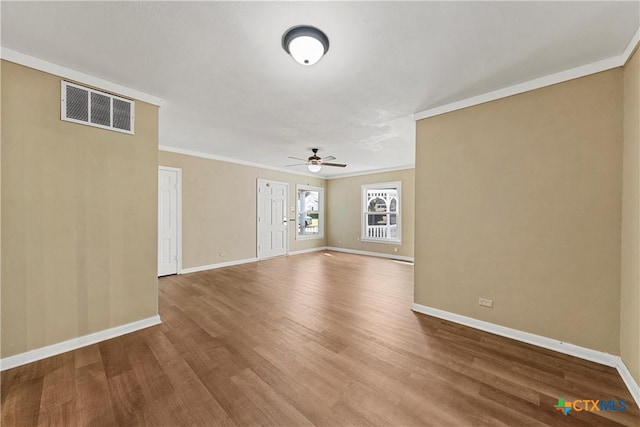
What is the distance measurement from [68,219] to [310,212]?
21.3ft

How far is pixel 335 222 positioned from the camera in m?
8.49

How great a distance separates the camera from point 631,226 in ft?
6.24

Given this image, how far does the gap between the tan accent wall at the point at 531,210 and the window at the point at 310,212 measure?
17.2ft

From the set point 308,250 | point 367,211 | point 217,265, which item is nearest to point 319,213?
point 308,250

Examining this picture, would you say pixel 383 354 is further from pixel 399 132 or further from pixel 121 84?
pixel 121 84

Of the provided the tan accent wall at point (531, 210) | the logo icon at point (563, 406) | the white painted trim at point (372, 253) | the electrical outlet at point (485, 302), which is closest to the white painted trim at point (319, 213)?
the white painted trim at point (372, 253)

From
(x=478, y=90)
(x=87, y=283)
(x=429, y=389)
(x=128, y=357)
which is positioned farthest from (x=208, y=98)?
(x=429, y=389)

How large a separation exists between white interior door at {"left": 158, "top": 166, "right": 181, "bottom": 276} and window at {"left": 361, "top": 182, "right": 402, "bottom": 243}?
5024mm

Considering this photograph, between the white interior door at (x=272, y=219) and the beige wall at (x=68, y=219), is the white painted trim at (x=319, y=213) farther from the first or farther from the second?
the beige wall at (x=68, y=219)

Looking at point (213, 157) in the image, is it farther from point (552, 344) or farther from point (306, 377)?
point (552, 344)

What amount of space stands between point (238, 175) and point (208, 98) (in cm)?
342

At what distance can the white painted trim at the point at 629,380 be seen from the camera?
171 centimetres

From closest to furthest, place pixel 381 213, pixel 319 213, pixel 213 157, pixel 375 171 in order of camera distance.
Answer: pixel 213 157 < pixel 375 171 < pixel 381 213 < pixel 319 213

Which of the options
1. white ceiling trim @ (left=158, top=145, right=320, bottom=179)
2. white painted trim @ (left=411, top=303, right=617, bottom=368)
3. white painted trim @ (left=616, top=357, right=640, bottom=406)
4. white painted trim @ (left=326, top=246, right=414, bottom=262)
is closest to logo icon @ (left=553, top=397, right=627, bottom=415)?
white painted trim @ (left=616, top=357, right=640, bottom=406)
